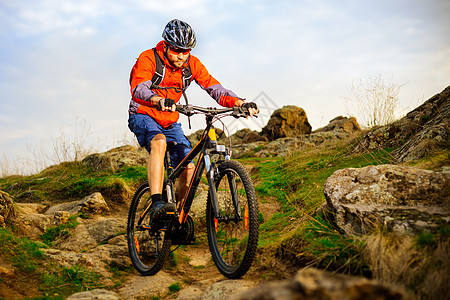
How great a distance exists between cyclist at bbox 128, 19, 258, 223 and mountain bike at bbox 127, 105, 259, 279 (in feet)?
0.59

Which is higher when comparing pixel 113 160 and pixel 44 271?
pixel 113 160

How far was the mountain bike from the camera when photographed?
328 centimetres

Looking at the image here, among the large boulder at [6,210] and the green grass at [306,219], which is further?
the large boulder at [6,210]

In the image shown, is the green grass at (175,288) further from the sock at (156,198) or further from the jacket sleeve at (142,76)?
the jacket sleeve at (142,76)

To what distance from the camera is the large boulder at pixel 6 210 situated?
541 centimetres

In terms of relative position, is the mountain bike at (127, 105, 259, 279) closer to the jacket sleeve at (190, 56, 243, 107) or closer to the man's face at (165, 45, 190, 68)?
the jacket sleeve at (190, 56, 243, 107)

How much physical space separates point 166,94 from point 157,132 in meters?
0.52

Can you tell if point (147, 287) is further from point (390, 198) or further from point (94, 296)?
point (390, 198)

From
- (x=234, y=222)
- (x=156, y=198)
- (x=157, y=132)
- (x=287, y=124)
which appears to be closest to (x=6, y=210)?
(x=156, y=198)

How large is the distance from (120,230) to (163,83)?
8.44 ft

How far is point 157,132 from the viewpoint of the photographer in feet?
14.4

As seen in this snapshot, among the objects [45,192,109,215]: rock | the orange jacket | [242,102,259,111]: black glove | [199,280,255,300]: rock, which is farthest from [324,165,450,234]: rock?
[45,192,109,215]: rock

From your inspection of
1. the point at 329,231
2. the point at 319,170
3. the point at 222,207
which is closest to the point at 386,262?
the point at 329,231

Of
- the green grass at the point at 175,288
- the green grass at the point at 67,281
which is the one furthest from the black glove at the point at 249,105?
the green grass at the point at 67,281
